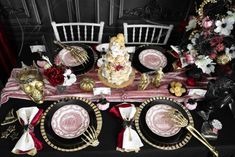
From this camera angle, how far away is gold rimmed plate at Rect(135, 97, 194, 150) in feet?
4.35

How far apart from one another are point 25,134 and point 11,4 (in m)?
1.09

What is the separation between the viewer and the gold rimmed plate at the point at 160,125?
4.35 ft

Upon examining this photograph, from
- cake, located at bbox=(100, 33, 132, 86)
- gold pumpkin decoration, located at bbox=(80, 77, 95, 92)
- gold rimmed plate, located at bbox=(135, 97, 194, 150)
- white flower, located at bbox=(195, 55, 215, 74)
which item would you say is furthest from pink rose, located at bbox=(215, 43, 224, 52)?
gold pumpkin decoration, located at bbox=(80, 77, 95, 92)

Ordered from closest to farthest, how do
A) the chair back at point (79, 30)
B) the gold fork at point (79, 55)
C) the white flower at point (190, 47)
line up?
the white flower at point (190, 47), the gold fork at point (79, 55), the chair back at point (79, 30)

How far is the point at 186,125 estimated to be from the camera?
1.38 m

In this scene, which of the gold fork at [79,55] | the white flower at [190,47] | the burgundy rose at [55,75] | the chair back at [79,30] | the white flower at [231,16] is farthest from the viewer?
A: the chair back at [79,30]

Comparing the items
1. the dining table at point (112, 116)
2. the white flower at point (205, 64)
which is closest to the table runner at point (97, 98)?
the dining table at point (112, 116)

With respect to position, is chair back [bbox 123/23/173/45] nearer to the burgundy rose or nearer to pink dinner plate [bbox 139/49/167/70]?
pink dinner plate [bbox 139/49/167/70]

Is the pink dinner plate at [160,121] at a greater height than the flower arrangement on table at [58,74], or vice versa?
the flower arrangement on table at [58,74]

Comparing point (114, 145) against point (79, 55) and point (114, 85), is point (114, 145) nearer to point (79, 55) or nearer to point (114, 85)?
point (114, 85)

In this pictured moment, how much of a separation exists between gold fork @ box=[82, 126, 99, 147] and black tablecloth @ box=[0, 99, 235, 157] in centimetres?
3

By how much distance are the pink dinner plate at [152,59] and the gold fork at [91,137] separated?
1.92ft

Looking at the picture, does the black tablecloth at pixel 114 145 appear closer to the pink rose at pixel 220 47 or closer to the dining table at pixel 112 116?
the dining table at pixel 112 116

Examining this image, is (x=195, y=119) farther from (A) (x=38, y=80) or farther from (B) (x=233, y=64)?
(A) (x=38, y=80)
